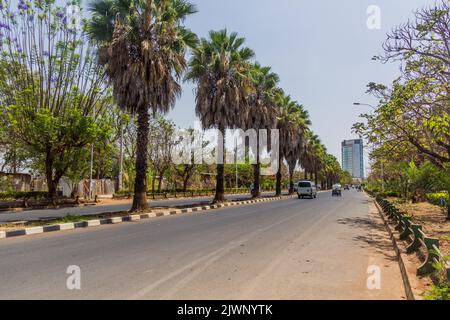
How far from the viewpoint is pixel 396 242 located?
9406 millimetres

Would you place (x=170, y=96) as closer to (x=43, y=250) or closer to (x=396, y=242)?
(x=43, y=250)

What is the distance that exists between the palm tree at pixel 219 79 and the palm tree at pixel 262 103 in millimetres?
6116

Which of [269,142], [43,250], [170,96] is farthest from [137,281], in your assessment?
[269,142]

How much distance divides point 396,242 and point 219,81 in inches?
777

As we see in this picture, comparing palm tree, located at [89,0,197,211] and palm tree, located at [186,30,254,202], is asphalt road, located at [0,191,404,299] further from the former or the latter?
palm tree, located at [186,30,254,202]

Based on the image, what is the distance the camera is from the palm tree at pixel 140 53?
18.3 metres

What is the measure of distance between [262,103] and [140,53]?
1879cm

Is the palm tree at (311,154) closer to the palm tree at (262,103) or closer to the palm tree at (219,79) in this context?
the palm tree at (262,103)

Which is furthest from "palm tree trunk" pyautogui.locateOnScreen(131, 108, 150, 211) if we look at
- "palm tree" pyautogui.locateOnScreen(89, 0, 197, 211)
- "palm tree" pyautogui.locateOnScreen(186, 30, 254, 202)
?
"palm tree" pyautogui.locateOnScreen(186, 30, 254, 202)

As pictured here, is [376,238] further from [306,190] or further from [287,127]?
[287,127]

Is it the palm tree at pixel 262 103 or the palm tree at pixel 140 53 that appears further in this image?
the palm tree at pixel 262 103

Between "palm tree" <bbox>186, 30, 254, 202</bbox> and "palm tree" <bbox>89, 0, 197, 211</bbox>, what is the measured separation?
7.75 metres

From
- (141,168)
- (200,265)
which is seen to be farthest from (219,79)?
(200,265)

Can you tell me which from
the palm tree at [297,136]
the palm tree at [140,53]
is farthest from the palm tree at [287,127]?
the palm tree at [140,53]
